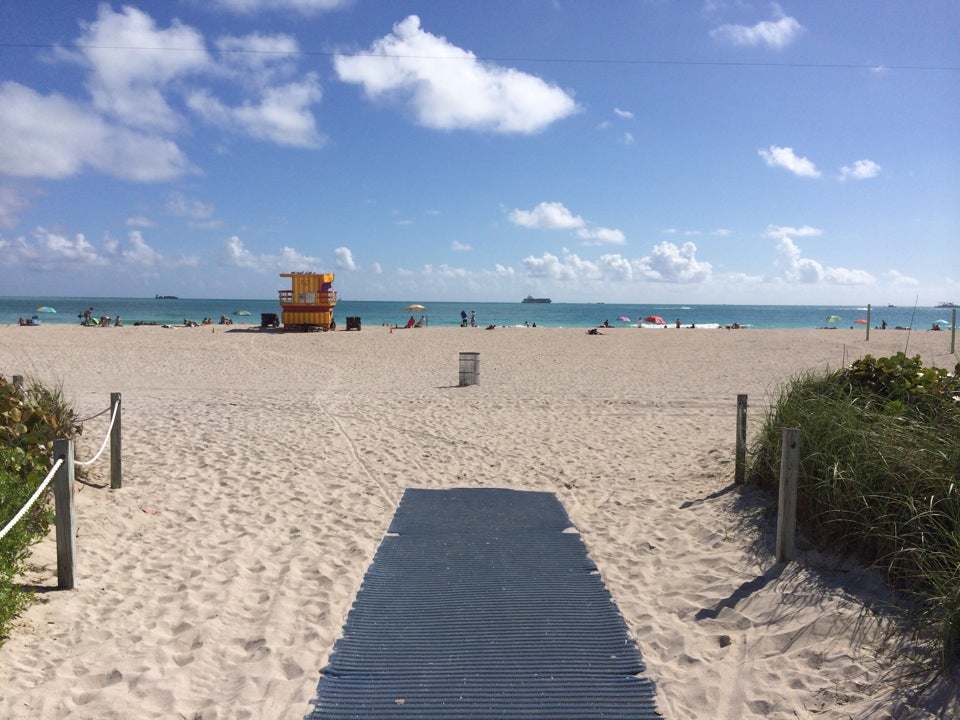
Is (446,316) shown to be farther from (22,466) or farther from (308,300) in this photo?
(22,466)

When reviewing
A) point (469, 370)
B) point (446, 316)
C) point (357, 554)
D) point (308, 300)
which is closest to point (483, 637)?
point (357, 554)

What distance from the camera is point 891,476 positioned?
4.34 meters

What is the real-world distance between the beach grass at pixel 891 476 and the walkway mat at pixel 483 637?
1.61 m

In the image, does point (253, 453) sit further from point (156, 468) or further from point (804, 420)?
point (804, 420)

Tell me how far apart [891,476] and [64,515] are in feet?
17.1

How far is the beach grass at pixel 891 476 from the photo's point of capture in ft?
12.1

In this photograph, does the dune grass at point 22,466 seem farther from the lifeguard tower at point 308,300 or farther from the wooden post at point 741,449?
the lifeguard tower at point 308,300

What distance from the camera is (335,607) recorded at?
415 cm

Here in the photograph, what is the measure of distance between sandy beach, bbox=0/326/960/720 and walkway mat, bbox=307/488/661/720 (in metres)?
0.16

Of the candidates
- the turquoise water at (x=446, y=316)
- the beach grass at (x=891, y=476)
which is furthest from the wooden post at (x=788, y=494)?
the turquoise water at (x=446, y=316)

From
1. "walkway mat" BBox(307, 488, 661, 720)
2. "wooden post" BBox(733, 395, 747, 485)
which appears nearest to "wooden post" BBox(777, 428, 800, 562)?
"walkway mat" BBox(307, 488, 661, 720)

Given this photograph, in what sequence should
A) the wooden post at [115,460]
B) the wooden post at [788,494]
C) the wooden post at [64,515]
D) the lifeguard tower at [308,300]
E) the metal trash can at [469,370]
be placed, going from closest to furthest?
the wooden post at [64,515]
the wooden post at [788,494]
the wooden post at [115,460]
the metal trash can at [469,370]
the lifeguard tower at [308,300]

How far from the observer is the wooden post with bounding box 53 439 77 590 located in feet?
13.6

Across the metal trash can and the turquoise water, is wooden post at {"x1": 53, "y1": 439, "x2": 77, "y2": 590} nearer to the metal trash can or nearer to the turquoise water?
the metal trash can
